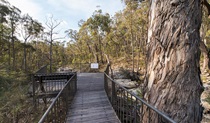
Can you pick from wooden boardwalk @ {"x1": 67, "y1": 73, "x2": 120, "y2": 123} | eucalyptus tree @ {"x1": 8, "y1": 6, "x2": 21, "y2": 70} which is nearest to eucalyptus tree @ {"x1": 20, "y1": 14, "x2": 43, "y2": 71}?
eucalyptus tree @ {"x1": 8, "y1": 6, "x2": 21, "y2": 70}

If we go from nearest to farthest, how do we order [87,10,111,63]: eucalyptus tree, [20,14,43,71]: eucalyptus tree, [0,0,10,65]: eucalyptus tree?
[0,0,10,65]: eucalyptus tree < [87,10,111,63]: eucalyptus tree < [20,14,43,71]: eucalyptus tree

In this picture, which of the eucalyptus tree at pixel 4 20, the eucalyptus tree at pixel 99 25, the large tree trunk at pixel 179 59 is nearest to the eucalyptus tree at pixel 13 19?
the eucalyptus tree at pixel 4 20

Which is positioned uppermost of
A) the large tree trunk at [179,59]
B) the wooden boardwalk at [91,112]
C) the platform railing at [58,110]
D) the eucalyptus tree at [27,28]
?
the eucalyptus tree at [27,28]

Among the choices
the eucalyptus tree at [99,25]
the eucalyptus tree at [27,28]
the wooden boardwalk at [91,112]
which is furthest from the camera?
the eucalyptus tree at [27,28]

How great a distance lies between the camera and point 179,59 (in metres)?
1.80

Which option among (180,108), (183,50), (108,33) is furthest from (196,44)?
(108,33)

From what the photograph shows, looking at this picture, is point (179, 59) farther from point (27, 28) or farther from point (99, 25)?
point (27, 28)

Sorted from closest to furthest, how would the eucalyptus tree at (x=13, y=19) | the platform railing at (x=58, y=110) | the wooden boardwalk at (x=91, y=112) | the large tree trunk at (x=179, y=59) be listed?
1. the large tree trunk at (x=179, y=59)
2. the platform railing at (x=58, y=110)
3. the wooden boardwalk at (x=91, y=112)
4. the eucalyptus tree at (x=13, y=19)

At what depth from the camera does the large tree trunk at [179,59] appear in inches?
70.4

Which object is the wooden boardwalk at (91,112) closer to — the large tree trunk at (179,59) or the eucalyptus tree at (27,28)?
the large tree trunk at (179,59)

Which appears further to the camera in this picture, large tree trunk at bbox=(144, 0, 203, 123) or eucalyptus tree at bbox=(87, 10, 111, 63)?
eucalyptus tree at bbox=(87, 10, 111, 63)

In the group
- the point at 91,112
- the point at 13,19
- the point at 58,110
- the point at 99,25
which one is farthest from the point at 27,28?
the point at 58,110

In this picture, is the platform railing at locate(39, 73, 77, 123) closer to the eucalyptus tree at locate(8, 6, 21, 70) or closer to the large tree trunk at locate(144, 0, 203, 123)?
the large tree trunk at locate(144, 0, 203, 123)

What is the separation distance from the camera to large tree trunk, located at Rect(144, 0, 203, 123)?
1.79 metres
